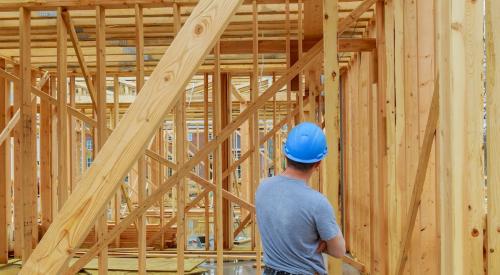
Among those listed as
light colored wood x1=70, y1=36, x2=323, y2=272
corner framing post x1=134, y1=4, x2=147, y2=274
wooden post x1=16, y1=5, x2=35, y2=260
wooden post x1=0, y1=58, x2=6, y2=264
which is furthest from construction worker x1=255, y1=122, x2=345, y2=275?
wooden post x1=0, y1=58, x2=6, y2=264

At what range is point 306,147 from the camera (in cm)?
333

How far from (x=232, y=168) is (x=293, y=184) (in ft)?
24.6

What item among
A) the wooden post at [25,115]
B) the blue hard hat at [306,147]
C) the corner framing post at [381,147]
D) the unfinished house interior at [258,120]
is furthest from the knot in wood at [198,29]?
the wooden post at [25,115]

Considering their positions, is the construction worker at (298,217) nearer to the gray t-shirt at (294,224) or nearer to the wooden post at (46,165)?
the gray t-shirt at (294,224)

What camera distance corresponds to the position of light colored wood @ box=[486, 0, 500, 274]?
3160 millimetres

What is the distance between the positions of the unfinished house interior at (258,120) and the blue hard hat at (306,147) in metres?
0.42

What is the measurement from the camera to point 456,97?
2.89 metres

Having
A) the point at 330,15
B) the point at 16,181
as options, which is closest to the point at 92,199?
the point at 330,15

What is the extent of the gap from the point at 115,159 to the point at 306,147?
1.12 metres

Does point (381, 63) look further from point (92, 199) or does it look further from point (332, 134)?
point (92, 199)

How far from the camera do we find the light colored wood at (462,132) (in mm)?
2873

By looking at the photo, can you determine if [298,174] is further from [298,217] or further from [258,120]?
[258,120]

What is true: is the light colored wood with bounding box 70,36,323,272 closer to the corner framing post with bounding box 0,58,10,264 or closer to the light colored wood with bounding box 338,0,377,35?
the light colored wood with bounding box 338,0,377,35

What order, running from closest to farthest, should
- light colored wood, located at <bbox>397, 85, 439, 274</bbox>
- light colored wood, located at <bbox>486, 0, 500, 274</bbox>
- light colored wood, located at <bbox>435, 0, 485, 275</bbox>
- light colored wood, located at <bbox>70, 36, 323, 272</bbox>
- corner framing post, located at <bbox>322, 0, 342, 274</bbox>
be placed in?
1. light colored wood, located at <bbox>435, 0, 485, 275</bbox>
2. light colored wood, located at <bbox>486, 0, 500, 274</bbox>
3. corner framing post, located at <bbox>322, 0, 342, 274</bbox>
4. light colored wood, located at <bbox>397, 85, 439, 274</bbox>
5. light colored wood, located at <bbox>70, 36, 323, 272</bbox>
